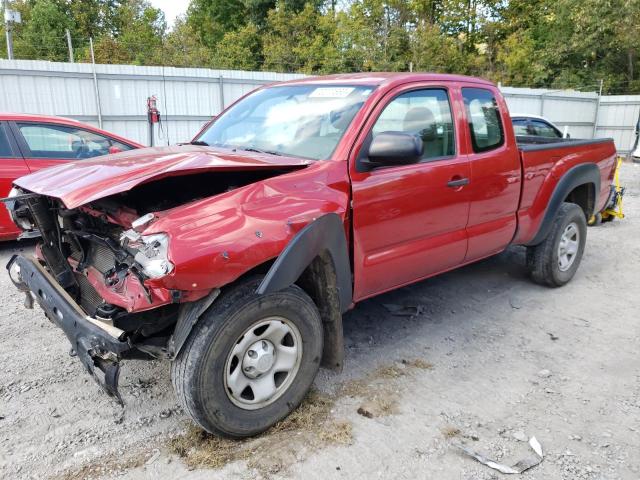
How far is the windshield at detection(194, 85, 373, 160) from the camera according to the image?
334cm

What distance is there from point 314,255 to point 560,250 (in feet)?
11.0

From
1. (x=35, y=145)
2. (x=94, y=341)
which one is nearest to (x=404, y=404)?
A: (x=94, y=341)

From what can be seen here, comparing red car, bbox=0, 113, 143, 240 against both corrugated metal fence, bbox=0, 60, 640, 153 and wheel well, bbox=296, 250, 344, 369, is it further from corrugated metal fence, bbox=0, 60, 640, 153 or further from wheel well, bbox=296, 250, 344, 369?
corrugated metal fence, bbox=0, 60, 640, 153

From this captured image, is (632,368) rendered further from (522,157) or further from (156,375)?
(156,375)

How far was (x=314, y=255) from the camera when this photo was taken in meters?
2.82

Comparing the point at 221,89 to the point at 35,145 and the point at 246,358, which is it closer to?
the point at 35,145

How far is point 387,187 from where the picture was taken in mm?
3326

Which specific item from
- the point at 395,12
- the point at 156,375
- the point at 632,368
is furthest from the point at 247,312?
the point at 395,12

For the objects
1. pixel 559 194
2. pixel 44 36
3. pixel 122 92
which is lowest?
pixel 559 194

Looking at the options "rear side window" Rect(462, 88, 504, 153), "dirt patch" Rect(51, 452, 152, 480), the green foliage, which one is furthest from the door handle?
the green foliage

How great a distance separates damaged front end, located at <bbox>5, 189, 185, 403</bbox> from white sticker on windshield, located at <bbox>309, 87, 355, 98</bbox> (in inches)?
61.6

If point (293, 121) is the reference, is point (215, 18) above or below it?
above

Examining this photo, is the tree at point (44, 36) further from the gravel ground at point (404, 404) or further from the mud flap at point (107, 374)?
the mud flap at point (107, 374)

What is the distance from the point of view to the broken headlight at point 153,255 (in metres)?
2.30
